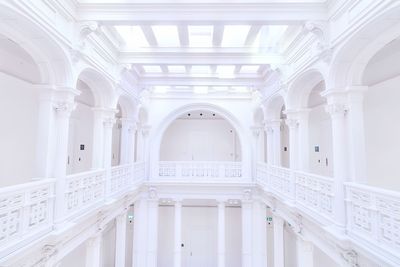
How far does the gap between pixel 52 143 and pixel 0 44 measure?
2.31m

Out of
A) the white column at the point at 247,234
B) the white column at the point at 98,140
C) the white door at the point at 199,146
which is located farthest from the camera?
the white door at the point at 199,146

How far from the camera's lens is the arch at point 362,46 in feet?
10.5

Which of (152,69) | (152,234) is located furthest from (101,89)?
(152,234)

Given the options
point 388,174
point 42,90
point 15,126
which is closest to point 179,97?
point 15,126

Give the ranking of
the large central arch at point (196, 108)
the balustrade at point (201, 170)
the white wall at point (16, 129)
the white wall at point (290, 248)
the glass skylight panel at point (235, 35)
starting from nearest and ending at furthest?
the white wall at point (16, 129), the glass skylight panel at point (235, 35), the balustrade at point (201, 170), the large central arch at point (196, 108), the white wall at point (290, 248)

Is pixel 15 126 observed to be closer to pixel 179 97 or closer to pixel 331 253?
pixel 179 97

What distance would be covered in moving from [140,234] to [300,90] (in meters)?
8.67

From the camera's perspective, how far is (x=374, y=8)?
321 cm

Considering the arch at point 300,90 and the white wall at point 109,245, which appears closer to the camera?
the arch at point 300,90

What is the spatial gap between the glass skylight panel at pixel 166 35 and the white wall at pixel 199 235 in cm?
998

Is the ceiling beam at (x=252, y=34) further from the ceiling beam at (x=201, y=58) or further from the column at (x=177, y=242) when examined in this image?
the column at (x=177, y=242)

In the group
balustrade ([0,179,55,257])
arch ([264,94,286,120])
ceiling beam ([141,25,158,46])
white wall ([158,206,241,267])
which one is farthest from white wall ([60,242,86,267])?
arch ([264,94,286,120])

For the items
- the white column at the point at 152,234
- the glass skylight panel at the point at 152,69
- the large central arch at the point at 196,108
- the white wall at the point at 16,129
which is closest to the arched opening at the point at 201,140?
the large central arch at the point at 196,108

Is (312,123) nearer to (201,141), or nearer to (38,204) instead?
(201,141)
